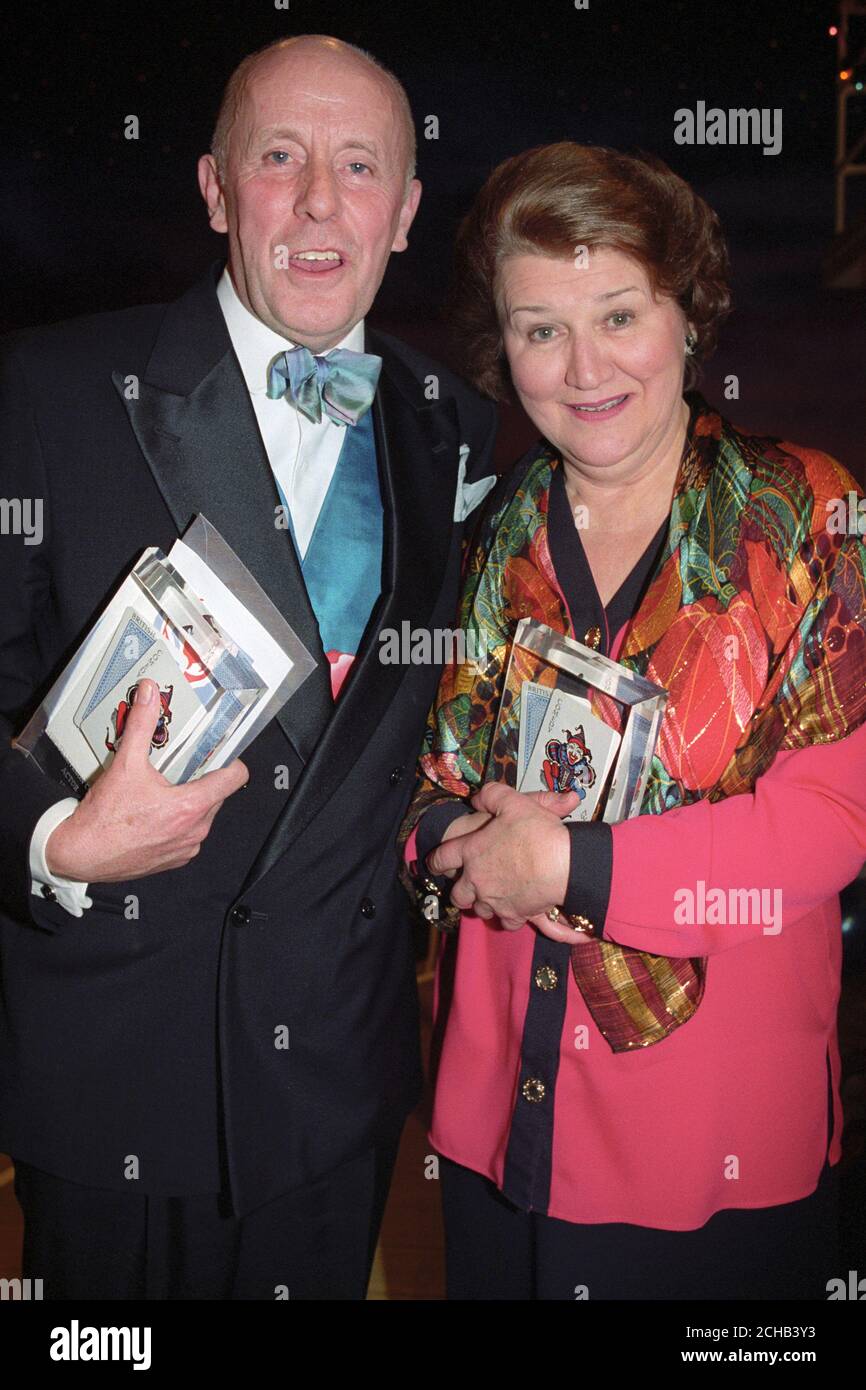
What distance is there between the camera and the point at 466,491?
84.4 inches

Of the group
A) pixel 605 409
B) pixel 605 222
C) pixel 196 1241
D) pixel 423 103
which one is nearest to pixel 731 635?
pixel 605 409

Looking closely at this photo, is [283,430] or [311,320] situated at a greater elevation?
[311,320]

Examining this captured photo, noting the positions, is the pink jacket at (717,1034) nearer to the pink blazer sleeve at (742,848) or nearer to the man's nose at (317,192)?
the pink blazer sleeve at (742,848)

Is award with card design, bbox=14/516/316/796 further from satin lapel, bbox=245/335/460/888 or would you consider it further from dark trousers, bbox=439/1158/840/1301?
dark trousers, bbox=439/1158/840/1301

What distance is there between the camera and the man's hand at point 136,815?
1.56 metres

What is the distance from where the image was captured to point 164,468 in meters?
1.73

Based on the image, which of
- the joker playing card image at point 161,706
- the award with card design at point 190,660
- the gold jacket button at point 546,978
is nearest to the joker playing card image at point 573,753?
the gold jacket button at point 546,978

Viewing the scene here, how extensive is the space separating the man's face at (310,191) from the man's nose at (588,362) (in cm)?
36

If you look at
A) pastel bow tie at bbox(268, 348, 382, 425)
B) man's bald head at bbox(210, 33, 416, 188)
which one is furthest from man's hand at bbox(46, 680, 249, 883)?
man's bald head at bbox(210, 33, 416, 188)

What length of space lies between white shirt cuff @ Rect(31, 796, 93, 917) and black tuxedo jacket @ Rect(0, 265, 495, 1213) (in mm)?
17

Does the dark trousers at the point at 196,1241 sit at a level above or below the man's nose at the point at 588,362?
below

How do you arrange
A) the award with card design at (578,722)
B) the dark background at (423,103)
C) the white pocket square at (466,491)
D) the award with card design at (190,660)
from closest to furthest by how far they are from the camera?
the award with card design at (190,660), the award with card design at (578,722), the white pocket square at (466,491), the dark background at (423,103)

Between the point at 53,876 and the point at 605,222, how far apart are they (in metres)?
1.28

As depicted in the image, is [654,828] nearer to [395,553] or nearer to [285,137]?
[395,553]
